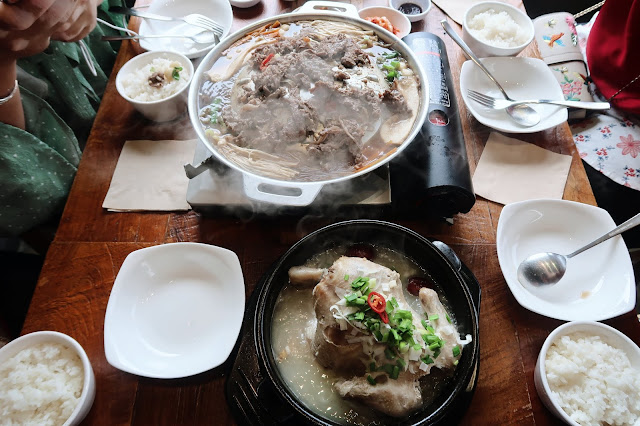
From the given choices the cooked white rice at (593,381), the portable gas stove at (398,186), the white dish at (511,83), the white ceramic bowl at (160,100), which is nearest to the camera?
the cooked white rice at (593,381)

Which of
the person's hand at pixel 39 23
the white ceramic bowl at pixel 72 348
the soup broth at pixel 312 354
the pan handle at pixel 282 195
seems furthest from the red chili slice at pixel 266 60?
the white ceramic bowl at pixel 72 348

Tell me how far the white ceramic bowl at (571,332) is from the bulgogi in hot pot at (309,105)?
916 mm

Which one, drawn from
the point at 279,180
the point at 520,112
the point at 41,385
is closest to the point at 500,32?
the point at 520,112

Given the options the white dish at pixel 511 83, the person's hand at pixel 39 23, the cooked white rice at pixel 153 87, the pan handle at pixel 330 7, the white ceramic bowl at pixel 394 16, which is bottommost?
the white dish at pixel 511 83

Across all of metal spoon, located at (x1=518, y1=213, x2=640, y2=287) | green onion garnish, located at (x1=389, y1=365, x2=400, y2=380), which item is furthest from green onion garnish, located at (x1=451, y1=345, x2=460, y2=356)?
metal spoon, located at (x1=518, y1=213, x2=640, y2=287)

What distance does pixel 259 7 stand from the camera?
2.63 metres

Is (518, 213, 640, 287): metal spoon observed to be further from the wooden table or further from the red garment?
the red garment

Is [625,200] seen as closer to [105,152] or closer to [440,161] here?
[440,161]

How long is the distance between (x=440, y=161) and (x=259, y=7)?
1730 millimetres

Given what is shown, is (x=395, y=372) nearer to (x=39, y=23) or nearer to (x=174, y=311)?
(x=174, y=311)

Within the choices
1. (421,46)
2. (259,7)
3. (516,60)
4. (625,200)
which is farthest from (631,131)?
(259,7)

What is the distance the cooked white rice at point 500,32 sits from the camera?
2348 mm

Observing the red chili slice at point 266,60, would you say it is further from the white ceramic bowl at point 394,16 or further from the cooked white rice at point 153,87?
the white ceramic bowl at point 394,16

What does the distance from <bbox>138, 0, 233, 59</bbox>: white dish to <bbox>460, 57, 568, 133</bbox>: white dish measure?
1.48 meters
